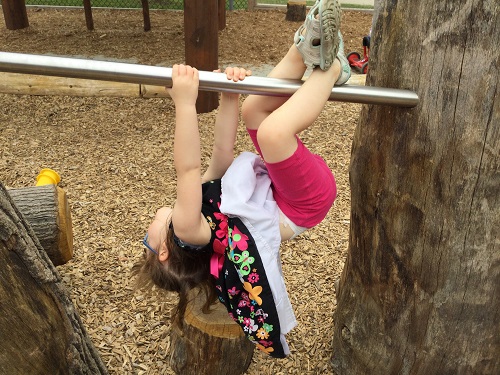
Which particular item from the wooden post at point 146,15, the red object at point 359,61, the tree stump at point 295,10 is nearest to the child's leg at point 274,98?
the red object at point 359,61

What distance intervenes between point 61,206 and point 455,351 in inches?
86.5

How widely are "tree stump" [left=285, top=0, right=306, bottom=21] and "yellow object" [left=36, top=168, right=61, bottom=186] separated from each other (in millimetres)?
6188

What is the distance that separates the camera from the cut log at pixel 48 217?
2.92m

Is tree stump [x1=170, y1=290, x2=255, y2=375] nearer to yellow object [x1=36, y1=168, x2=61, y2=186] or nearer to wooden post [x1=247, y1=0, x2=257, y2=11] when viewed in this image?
yellow object [x1=36, y1=168, x2=61, y2=186]

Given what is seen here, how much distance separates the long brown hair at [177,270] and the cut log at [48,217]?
3.64 ft

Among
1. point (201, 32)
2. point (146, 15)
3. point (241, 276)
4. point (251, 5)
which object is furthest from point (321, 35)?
point (251, 5)

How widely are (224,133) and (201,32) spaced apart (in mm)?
3077

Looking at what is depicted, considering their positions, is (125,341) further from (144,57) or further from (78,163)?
(144,57)

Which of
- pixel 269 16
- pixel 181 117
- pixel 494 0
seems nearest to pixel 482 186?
pixel 494 0

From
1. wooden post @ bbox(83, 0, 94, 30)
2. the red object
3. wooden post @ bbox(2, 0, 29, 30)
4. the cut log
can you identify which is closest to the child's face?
the cut log

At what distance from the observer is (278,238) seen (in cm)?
181

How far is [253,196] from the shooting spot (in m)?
1.84

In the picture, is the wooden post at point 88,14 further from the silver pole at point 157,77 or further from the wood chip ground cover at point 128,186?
the silver pole at point 157,77

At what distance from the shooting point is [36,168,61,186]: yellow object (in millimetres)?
3848
